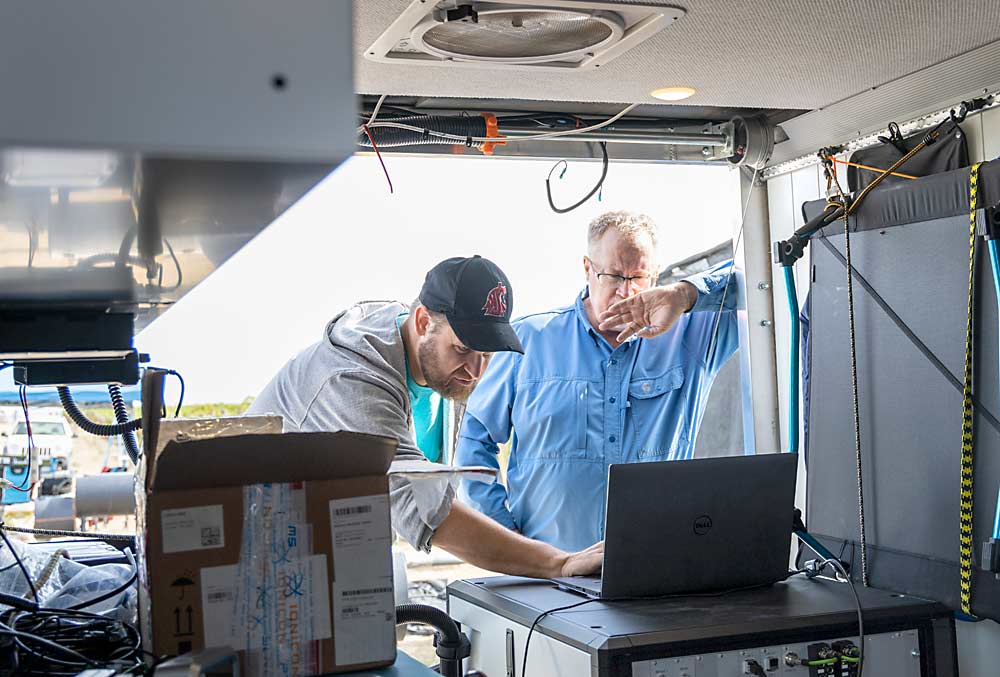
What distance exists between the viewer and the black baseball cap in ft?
7.13

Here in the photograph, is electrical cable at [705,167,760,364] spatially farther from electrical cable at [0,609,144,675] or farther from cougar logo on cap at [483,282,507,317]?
electrical cable at [0,609,144,675]

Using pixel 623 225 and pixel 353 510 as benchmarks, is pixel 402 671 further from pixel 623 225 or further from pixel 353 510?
pixel 623 225

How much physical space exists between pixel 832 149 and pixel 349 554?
1.85 meters

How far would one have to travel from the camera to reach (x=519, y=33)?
75.7 inches

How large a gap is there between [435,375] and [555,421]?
2.02 feet

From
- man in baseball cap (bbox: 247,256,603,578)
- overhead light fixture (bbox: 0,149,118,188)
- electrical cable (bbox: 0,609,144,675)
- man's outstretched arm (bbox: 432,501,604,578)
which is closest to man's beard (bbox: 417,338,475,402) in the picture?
man in baseball cap (bbox: 247,256,603,578)

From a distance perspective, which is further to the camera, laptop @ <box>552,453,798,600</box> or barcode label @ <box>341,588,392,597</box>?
laptop @ <box>552,453,798,600</box>

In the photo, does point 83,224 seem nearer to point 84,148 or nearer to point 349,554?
point 84,148

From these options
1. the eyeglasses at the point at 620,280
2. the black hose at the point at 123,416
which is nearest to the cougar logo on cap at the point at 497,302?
the eyeglasses at the point at 620,280

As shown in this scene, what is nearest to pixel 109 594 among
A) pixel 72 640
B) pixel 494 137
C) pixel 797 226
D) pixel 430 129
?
pixel 72 640

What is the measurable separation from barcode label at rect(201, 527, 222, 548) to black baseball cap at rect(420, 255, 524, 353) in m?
1.07

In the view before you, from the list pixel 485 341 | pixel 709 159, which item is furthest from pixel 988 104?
pixel 485 341

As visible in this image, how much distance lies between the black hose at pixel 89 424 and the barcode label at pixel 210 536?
1.97ft

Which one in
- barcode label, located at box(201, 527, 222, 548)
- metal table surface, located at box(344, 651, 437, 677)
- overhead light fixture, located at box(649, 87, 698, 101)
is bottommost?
metal table surface, located at box(344, 651, 437, 677)
